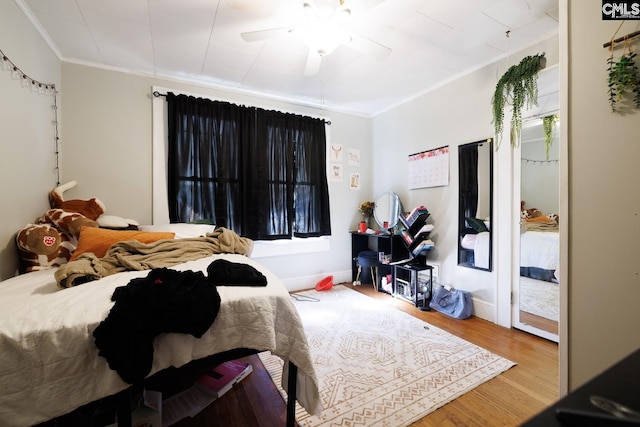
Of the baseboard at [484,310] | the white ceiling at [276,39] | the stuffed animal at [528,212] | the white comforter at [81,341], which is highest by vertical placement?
the white ceiling at [276,39]

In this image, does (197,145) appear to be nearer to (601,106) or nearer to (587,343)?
(601,106)

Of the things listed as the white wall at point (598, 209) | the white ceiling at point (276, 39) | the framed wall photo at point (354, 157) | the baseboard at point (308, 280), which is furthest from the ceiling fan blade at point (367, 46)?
the baseboard at point (308, 280)

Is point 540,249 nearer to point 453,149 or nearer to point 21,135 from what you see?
point 453,149

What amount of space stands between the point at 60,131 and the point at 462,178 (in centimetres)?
400

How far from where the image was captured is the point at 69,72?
2377mm

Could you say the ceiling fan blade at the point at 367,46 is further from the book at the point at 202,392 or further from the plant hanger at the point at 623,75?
the book at the point at 202,392

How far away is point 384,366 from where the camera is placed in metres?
1.77

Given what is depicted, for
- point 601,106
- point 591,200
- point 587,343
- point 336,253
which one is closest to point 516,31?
point 601,106

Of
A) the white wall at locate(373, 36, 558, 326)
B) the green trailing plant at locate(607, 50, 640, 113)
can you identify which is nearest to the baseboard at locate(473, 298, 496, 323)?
the white wall at locate(373, 36, 558, 326)

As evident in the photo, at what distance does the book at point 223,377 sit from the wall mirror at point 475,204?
236cm

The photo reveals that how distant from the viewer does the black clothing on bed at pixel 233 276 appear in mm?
1194

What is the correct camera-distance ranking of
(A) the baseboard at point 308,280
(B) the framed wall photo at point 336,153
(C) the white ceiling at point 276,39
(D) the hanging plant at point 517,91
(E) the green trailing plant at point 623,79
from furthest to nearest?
(B) the framed wall photo at point 336,153 < (A) the baseboard at point 308,280 < (D) the hanging plant at point 517,91 < (C) the white ceiling at point 276,39 < (E) the green trailing plant at point 623,79

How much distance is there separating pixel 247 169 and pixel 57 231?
173 centimetres

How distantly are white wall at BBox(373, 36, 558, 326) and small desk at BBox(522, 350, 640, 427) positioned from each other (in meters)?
2.24
